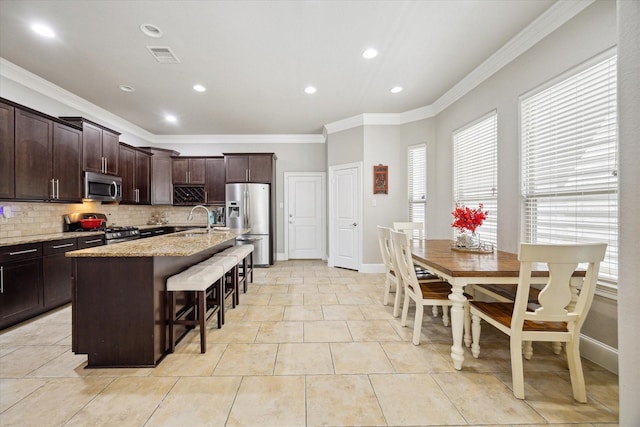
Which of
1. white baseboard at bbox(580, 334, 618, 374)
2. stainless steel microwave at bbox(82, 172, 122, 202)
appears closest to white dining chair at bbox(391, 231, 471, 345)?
white baseboard at bbox(580, 334, 618, 374)

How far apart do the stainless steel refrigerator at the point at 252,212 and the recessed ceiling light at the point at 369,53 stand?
10.3 feet

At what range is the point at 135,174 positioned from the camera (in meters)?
4.89

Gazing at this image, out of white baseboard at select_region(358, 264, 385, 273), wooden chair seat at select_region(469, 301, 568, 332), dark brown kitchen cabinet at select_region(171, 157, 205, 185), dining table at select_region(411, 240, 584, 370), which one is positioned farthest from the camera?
dark brown kitchen cabinet at select_region(171, 157, 205, 185)

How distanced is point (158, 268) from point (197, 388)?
890 mm

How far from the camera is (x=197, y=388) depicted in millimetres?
1698

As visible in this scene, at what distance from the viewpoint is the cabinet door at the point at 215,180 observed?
18.5 feet

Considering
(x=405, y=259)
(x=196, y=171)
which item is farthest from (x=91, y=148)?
(x=405, y=259)

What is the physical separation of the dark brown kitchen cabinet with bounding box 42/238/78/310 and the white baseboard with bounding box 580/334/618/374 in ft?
16.9

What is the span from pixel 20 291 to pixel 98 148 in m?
2.21

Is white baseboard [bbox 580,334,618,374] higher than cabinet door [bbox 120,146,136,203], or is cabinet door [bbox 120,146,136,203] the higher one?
cabinet door [bbox 120,146,136,203]

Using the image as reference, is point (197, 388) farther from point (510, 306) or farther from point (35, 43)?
point (35, 43)

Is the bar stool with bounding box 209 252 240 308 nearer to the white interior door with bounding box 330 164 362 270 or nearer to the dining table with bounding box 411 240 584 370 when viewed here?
the dining table with bounding box 411 240 584 370

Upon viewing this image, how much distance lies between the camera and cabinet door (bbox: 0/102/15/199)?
8.68ft

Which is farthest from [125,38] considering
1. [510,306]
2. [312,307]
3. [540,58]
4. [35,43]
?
[510,306]
